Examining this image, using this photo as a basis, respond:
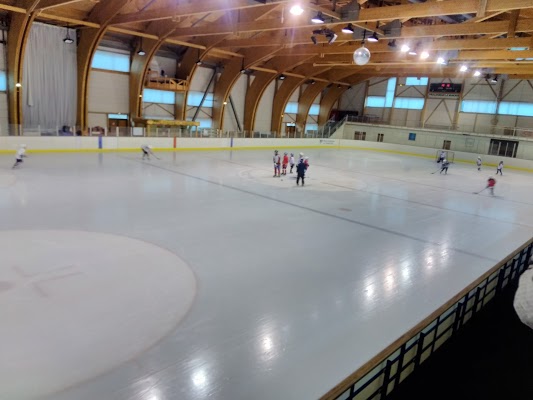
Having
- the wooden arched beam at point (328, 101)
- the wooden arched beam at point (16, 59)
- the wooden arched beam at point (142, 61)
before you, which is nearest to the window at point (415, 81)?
the wooden arched beam at point (328, 101)

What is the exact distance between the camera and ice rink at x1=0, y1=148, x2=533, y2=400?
4.23 m

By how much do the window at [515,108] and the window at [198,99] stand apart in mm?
25177

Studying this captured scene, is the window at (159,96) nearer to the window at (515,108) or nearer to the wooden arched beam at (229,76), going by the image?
the wooden arched beam at (229,76)

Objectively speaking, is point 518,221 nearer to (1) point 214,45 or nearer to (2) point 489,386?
(2) point 489,386

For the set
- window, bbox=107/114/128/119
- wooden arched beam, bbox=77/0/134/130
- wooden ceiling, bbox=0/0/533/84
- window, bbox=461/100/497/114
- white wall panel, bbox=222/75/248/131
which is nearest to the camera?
wooden ceiling, bbox=0/0/533/84

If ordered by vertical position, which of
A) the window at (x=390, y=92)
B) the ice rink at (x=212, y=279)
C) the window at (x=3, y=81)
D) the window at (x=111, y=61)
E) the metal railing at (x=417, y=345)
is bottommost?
the ice rink at (x=212, y=279)

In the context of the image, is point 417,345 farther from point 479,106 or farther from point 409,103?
point 409,103

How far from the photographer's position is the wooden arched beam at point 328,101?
43.3 m

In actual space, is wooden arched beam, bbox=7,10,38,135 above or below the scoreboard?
below

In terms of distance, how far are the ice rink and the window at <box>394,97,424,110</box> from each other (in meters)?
27.1

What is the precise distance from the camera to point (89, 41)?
73.7 ft

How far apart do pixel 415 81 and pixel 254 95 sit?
16801mm

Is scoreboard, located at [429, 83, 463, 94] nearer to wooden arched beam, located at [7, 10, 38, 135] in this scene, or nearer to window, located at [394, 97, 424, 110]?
window, located at [394, 97, 424, 110]

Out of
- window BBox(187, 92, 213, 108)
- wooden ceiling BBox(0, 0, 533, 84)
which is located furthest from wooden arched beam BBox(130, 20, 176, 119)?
window BBox(187, 92, 213, 108)
